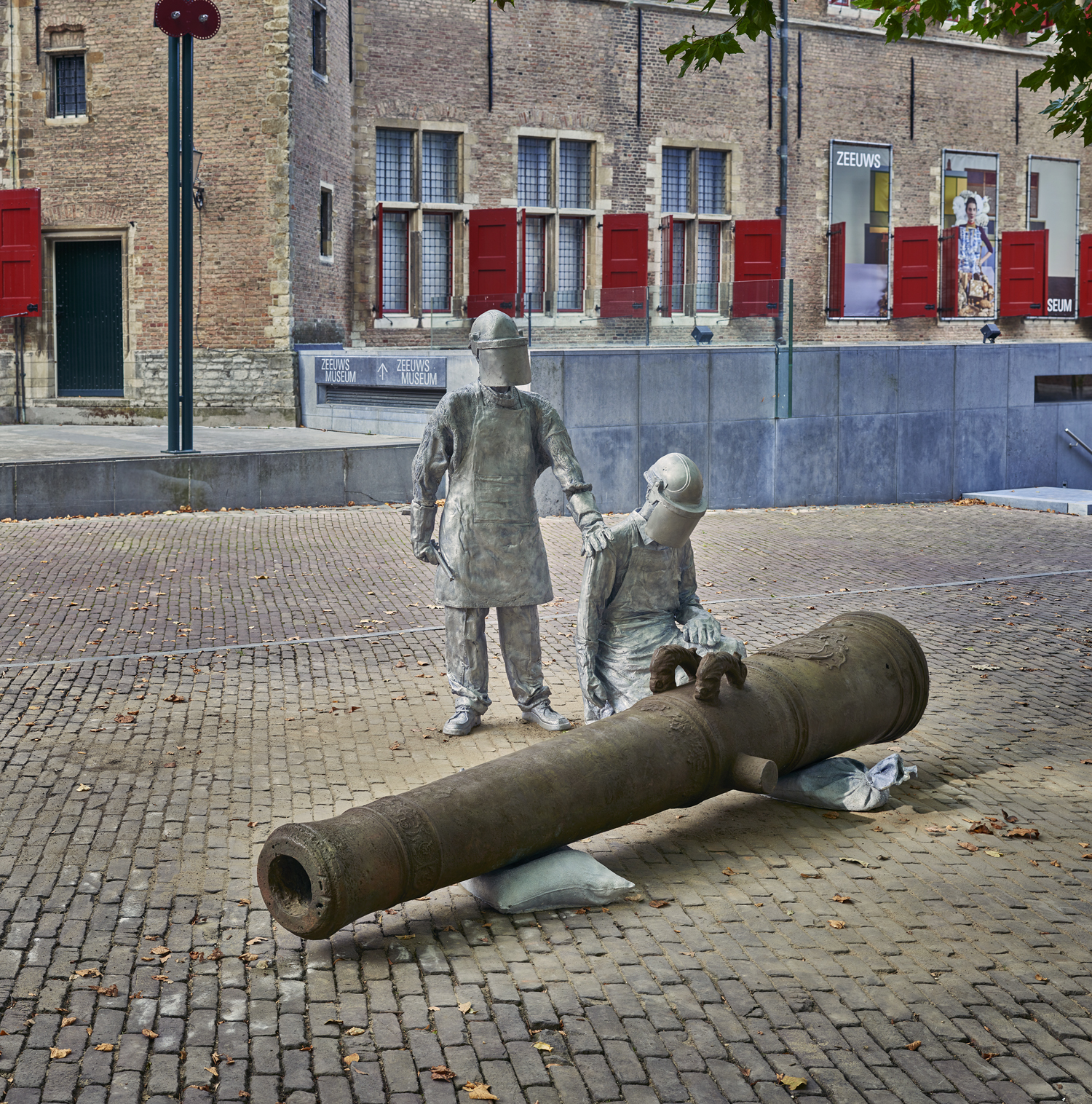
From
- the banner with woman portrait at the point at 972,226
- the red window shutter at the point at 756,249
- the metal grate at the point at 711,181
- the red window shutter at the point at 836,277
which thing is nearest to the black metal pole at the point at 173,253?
the metal grate at the point at 711,181

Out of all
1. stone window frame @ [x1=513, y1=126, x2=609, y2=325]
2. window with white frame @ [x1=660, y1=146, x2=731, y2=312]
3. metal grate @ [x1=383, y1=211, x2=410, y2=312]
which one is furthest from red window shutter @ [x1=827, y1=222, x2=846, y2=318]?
metal grate @ [x1=383, y1=211, x2=410, y2=312]

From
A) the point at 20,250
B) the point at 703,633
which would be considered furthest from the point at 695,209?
the point at 703,633

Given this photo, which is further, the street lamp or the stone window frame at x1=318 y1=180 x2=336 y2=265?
the stone window frame at x1=318 y1=180 x2=336 y2=265

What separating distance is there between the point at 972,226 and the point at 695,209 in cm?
658

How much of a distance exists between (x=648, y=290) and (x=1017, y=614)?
7.30 m

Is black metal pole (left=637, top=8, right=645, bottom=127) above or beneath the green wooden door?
above

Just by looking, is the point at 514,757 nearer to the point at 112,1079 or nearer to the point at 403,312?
the point at 112,1079

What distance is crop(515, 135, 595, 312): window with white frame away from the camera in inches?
886

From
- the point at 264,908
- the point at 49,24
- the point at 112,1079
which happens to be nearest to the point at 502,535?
the point at 264,908

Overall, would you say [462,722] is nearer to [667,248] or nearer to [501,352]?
[501,352]

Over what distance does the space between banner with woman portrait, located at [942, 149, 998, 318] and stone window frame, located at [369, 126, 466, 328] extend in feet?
34.2

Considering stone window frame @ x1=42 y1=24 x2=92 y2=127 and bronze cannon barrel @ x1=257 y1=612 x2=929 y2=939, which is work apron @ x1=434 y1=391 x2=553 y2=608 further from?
stone window frame @ x1=42 y1=24 x2=92 y2=127

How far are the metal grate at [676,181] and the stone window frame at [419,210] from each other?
12.8ft

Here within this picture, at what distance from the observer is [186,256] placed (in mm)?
14406
